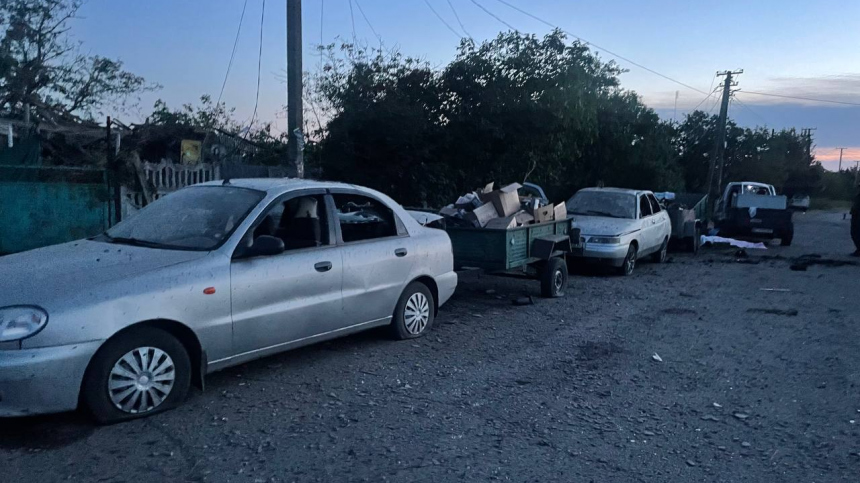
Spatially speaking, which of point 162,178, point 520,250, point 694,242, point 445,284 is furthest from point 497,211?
point 694,242

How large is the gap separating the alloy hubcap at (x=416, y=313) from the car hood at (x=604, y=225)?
5.81m

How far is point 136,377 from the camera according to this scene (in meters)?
4.90

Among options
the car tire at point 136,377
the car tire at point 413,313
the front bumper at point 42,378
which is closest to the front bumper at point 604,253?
the car tire at point 413,313

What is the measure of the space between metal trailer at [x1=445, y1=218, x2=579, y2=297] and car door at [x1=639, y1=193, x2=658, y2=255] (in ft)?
11.4

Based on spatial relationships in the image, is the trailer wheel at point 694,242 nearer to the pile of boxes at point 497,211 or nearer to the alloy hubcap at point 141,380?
the pile of boxes at point 497,211

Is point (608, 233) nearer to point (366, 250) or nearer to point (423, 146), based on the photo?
point (423, 146)

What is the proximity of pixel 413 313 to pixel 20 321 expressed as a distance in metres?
3.93

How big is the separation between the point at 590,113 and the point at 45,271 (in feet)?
50.6

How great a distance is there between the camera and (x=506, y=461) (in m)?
4.58

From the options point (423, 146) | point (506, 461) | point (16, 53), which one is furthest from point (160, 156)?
point (506, 461)

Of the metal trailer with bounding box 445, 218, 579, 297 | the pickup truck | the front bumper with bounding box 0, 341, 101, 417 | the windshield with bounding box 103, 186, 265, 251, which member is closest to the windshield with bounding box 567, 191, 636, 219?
the metal trailer with bounding box 445, 218, 579, 297

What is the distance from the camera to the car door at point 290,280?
5637 millimetres

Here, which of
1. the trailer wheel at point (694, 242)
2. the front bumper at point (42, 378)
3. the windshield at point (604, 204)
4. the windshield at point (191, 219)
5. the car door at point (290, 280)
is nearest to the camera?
the front bumper at point (42, 378)

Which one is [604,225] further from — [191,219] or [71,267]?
[71,267]
